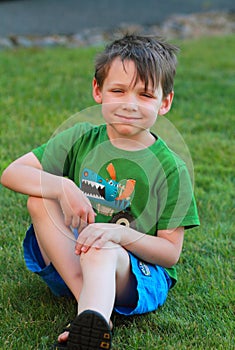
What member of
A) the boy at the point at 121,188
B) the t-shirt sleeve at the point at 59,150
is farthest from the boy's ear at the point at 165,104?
the t-shirt sleeve at the point at 59,150

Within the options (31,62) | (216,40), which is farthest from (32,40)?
(216,40)

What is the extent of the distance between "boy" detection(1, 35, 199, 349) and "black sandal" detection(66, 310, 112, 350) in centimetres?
19

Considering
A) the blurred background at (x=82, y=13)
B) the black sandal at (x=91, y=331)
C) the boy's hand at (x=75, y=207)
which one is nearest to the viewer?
the black sandal at (x=91, y=331)

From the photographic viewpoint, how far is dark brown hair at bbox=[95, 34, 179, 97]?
78.1 inches

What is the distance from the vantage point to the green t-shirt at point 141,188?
79.8 inches

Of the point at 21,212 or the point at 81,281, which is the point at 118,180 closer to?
the point at 81,281

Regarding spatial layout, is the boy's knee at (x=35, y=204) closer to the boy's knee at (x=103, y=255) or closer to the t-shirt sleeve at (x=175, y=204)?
the boy's knee at (x=103, y=255)

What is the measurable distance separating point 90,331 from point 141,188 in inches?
20.6

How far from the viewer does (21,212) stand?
9.35 feet

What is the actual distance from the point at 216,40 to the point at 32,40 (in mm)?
2270

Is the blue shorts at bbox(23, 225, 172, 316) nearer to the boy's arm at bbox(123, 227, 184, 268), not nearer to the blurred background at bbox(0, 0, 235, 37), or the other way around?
the boy's arm at bbox(123, 227, 184, 268)

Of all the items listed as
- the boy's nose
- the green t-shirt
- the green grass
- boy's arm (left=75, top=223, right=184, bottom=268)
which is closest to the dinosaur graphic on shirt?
the green t-shirt

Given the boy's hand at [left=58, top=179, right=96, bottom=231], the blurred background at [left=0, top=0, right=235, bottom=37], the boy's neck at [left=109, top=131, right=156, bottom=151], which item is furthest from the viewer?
the blurred background at [left=0, top=0, right=235, bottom=37]

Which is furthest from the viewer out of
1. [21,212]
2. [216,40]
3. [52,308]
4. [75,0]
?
[75,0]
